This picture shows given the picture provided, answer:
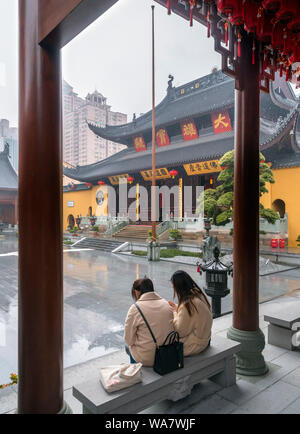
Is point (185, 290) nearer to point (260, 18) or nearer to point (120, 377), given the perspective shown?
point (120, 377)

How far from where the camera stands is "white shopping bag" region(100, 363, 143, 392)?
2.10m

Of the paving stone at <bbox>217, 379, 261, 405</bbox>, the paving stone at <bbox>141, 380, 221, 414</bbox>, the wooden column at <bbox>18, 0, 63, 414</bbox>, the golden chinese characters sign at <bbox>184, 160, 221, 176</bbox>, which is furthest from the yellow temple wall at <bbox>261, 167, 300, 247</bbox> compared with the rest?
the wooden column at <bbox>18, 0, 63, 414</bbox>

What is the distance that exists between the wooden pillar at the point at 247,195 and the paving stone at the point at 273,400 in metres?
0.44

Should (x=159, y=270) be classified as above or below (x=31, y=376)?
below

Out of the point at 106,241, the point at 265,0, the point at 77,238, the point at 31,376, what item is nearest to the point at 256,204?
the point at 265,0

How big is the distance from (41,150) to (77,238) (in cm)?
2051

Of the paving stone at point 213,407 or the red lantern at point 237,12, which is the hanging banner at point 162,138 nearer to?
the red lantern at point 237,12

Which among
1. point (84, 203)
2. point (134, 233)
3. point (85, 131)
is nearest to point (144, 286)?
point (134, 233)

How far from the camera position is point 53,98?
1.97 metres

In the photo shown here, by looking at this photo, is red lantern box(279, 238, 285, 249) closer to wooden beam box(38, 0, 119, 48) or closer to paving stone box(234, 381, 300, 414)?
paving stone box(234, 381, 300, 414)

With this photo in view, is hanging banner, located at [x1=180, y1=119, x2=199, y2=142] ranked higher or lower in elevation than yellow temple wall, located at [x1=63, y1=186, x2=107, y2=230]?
higher

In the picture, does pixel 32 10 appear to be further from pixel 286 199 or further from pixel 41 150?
pixel 286 199

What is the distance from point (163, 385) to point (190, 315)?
54 cm

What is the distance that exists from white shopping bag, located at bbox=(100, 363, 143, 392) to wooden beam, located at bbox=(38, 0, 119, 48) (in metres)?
2.17
